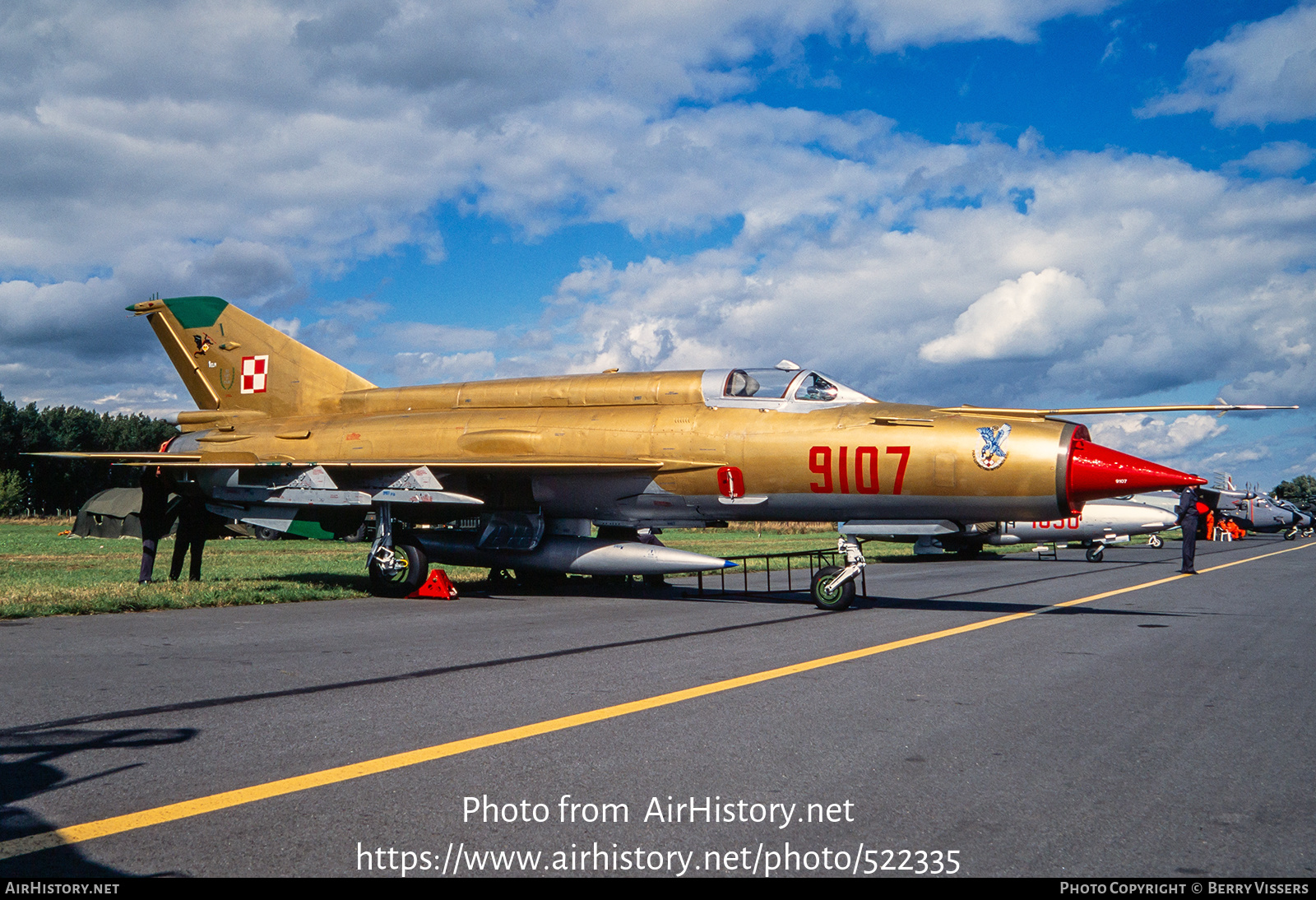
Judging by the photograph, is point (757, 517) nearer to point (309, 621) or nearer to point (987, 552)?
point (309, 621)

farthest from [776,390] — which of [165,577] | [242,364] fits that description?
[165,577]

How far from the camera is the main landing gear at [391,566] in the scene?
1276 cm

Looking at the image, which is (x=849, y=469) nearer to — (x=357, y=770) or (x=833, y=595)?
(x=833, y=595)

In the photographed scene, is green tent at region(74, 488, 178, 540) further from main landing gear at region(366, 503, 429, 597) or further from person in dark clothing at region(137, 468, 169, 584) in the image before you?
main landing gear at region(366, 503, 429, 597)

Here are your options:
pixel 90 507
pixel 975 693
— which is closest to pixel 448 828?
pixel 975 693

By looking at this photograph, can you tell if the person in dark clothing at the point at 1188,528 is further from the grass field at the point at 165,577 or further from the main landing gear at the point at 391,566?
the main landing gear at the point at 391,566

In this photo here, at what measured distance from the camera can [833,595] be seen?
35.9 feet

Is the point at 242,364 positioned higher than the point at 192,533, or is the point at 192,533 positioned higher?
the point at 242,364

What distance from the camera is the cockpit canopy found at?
11305 millimetres

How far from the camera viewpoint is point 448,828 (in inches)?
127

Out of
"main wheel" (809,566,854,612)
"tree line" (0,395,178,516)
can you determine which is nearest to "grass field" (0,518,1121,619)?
"main wheel" (809,566,854,612)

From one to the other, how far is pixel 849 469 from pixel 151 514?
10699 mm

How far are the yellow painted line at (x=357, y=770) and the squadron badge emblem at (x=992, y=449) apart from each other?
3815 mm
